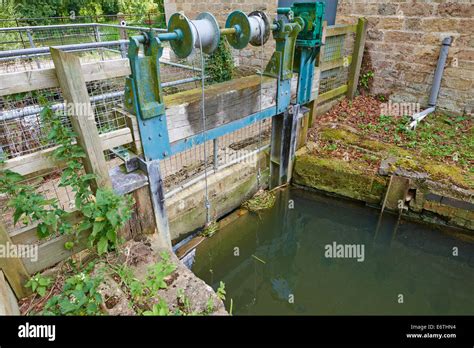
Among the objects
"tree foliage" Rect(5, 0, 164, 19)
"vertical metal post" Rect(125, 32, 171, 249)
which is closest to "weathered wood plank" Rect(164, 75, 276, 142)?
"vertical metal post" Rect(125, 32, 171, 249)

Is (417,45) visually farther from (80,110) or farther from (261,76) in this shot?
→ (80,110)

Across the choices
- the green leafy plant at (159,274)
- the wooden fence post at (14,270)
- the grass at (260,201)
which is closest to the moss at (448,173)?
the grass at (260,201)

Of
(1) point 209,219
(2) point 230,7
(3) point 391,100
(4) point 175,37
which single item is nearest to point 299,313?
(1) point 209,219

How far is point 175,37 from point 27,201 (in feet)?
5.73

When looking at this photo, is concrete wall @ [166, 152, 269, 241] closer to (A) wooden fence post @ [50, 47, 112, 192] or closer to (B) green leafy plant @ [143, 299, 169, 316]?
(A) wooden fence post @ [50, 47, 112, 192]

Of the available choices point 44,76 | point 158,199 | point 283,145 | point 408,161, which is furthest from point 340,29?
point 44,76

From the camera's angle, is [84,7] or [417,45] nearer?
[417,45]

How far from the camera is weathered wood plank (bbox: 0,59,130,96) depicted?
1.96m

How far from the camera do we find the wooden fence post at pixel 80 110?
6.86ft

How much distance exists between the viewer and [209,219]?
14.0ft

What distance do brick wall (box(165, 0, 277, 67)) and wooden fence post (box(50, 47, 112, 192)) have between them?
6112 mm

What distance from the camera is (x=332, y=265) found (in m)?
3.94

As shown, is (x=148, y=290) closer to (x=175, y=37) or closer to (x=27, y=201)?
(x=27, y=201)

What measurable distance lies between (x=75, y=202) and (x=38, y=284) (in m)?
0.71
